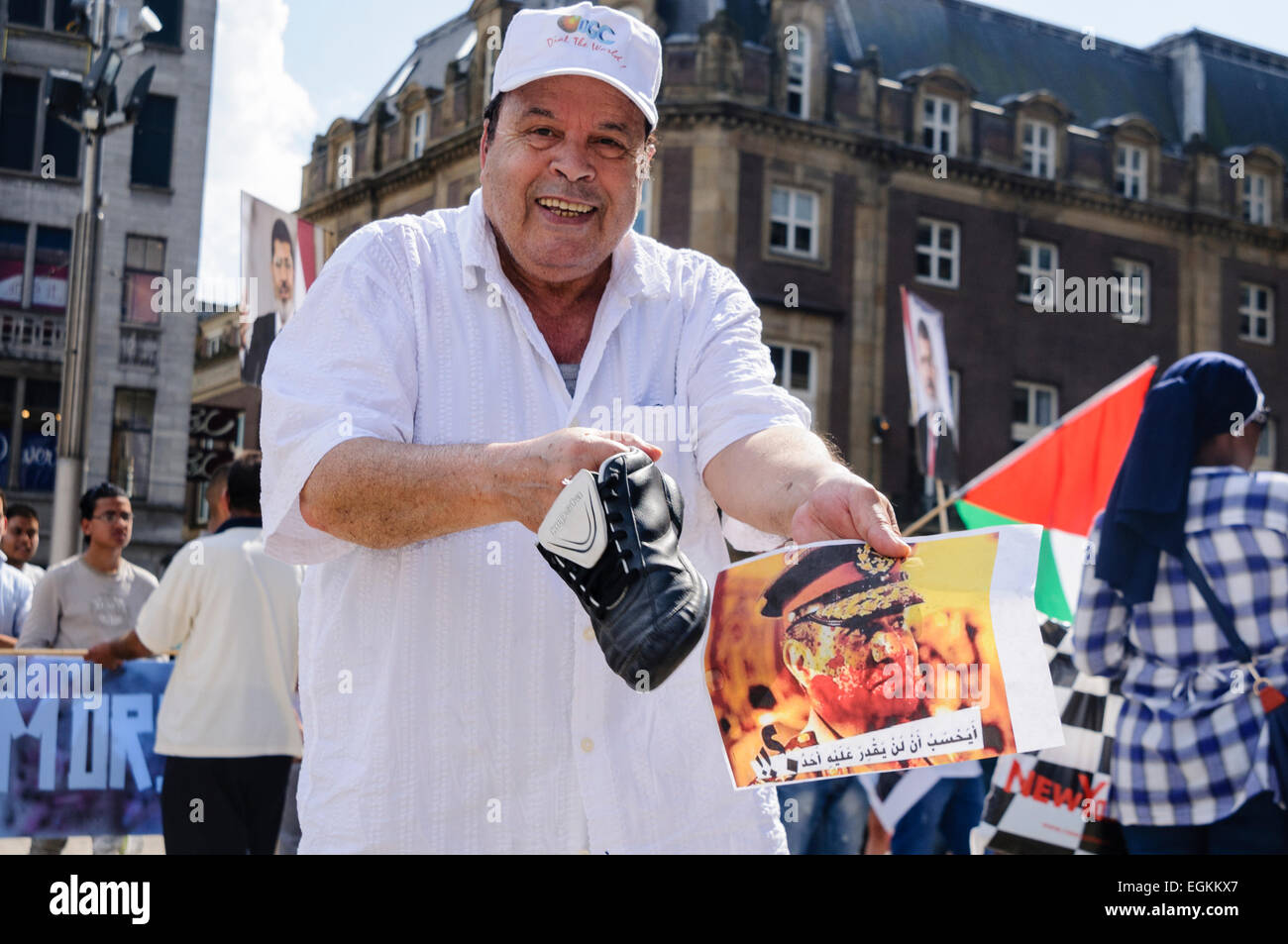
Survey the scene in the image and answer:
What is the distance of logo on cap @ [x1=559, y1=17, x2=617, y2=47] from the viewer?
227 centimetres

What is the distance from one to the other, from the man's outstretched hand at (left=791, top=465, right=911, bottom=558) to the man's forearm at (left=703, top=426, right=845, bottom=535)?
0.03 meters

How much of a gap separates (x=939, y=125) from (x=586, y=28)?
2989 cm

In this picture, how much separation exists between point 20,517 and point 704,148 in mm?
19464

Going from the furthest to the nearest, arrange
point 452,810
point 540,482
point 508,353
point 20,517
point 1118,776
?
1. point 20,517
2. point 1118,776
3. point 508,353
4. point 452,810
5. point 540,482

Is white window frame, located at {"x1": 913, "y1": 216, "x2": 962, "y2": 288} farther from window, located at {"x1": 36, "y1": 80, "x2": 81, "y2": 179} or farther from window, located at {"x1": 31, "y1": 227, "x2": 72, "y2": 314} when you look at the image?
window, located at {"x1": 31, "y1": 227, "x2": 72, "y2": 314}

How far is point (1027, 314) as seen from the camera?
31.2 meters

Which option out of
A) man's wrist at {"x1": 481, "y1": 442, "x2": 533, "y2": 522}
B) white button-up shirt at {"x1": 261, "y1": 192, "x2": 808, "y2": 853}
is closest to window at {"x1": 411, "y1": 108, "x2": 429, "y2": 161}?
white button-up shirt at {"x1": 261, "y1": 192, "x2": 808, "y2": 853}

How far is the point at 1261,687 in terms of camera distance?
13.5ft

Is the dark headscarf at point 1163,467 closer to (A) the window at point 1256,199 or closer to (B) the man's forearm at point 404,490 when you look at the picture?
(B) the man's forearm at point 404,490

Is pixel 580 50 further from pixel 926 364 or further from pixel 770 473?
pixel 926 364

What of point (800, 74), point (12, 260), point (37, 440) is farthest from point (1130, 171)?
point (37, 440)

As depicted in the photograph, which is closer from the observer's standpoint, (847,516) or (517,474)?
(517,474)
